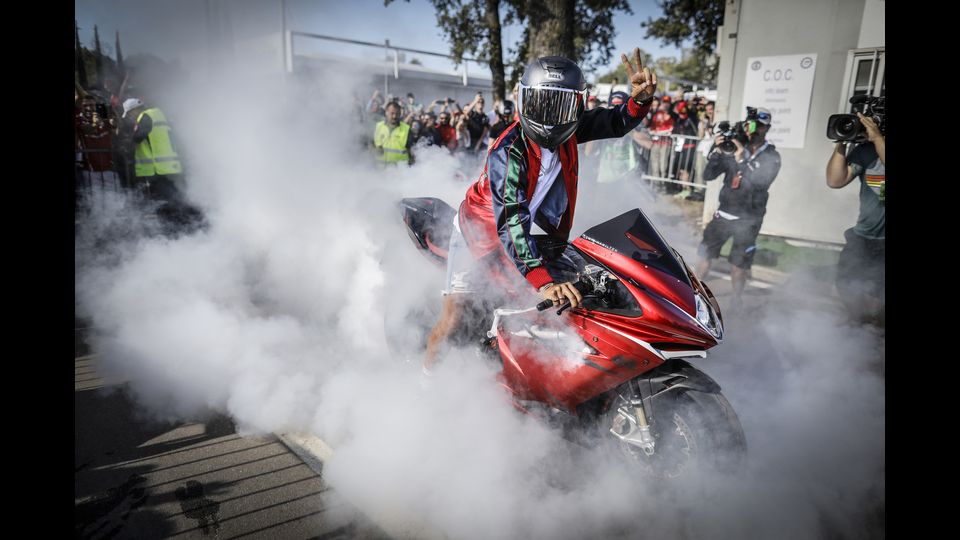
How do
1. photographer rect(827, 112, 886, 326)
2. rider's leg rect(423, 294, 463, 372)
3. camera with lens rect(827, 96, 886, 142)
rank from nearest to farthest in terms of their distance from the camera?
rider's leg rect(423, 294, 463, 372), camera with lens rect(827, 96, 886, 142), photographer rect(827, 112, 886, 326)

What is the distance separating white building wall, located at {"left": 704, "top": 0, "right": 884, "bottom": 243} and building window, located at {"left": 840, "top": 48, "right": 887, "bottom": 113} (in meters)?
0.11

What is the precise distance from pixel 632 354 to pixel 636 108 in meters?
1.46

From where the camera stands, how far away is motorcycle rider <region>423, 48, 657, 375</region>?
275 centimetres

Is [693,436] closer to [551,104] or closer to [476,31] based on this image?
[551,104]

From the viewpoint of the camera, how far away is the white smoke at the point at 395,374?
8.99 feet

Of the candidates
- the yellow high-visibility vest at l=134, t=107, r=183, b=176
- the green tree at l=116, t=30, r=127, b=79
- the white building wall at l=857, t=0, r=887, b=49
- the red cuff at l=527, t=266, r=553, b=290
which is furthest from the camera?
the white building wall at l=857, t=0, r=887, b=49

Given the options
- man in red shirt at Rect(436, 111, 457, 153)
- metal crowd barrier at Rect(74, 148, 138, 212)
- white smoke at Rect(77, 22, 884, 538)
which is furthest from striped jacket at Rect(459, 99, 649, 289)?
man in red shirt at Rect(436, 111, 457, 153)

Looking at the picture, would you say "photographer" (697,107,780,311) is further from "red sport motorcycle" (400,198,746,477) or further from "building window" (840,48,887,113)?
"building window" (840,48,887,113)

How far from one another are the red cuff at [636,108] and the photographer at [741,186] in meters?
3.02

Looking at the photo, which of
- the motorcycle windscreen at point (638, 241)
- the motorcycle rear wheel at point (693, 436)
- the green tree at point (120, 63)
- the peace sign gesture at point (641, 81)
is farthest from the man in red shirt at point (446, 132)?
the motorcycle rear wheel at point (693, 436)

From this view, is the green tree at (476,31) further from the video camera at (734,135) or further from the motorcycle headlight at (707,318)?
the motorcycle headlight at (707,318)

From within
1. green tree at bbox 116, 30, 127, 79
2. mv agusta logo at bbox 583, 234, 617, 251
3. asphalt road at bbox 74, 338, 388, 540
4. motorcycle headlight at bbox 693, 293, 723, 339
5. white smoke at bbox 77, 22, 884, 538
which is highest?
green tree at bbox 116, 30, 127, 79

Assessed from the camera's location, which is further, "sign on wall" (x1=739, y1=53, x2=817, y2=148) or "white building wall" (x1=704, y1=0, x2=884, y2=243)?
"sign on wall" (x1=739, y1=53, x2=817, y2=148)
